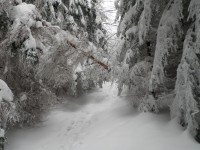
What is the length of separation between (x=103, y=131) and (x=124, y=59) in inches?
66.1

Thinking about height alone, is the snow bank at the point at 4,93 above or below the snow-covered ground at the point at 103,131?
above

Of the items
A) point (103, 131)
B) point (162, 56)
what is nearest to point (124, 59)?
point (162, 56)

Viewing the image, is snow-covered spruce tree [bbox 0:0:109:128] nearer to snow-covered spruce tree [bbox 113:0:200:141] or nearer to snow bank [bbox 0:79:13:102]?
snow bank [bbox 0:79:13:102]

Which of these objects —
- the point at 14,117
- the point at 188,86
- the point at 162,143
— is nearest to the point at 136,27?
the point at 188,86

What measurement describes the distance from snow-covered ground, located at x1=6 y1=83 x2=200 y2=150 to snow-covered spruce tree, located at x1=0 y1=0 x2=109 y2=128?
22.3 inches

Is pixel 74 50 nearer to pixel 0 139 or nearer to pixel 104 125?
pixel 104 125

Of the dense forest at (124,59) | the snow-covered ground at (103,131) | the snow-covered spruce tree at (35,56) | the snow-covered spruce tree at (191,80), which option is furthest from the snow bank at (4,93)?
the snow-covered spruce tree at (191,80)

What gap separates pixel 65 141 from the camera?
22.0 ft

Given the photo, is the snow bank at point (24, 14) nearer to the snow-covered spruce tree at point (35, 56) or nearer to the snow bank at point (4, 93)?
the snow-covered spruce tree at point (35, 56)

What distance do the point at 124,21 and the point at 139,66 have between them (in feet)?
3.57

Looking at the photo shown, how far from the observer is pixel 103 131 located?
670 centimetres

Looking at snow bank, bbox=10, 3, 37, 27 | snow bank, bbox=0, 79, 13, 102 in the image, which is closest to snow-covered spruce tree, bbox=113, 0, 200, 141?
snow bank, bbox=10, 3, 37, 27

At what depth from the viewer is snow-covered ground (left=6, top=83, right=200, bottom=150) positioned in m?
5.51

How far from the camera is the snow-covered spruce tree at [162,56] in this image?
5207 millimetres
